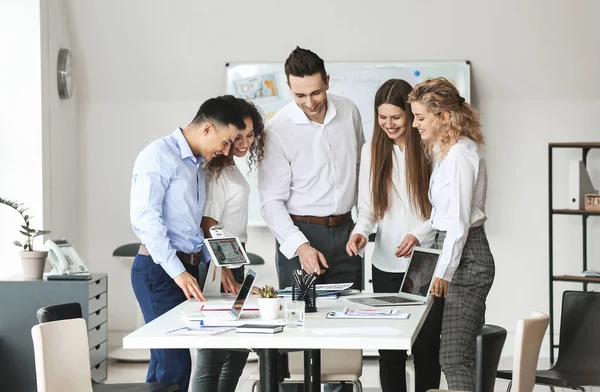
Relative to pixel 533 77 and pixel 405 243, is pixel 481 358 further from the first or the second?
pixel 533 77

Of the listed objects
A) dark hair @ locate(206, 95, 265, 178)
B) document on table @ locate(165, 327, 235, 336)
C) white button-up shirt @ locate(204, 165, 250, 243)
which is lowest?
document on table @ locate(165, 327, 235, 336)

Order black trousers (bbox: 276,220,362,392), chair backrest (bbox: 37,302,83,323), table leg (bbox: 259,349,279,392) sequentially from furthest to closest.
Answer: black trousers (bbox: 276,220,362,392) → chair backrest (bbox: 37,302,83,323) → table leg (bbox: 259,349,279,392)

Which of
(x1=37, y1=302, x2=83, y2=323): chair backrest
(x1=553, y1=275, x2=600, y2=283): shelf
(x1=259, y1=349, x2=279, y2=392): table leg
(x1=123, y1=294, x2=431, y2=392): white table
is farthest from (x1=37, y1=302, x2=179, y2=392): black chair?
(x1=553, y1=275, x2=600, y2=283): shelf

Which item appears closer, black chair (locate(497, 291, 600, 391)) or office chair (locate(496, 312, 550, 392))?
office chair (locate(496, 312, 550, 392))

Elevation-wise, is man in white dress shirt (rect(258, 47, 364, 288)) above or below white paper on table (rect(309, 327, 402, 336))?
above

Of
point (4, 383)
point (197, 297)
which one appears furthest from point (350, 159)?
point (4, 383)

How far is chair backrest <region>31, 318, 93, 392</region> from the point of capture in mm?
2611

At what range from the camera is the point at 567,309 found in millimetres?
3785

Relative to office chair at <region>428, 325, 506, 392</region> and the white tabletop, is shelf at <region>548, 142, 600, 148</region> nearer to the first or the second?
office chair at <region>428, 325, 506, 392</region>

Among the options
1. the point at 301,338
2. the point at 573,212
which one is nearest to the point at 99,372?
the point at 301,338

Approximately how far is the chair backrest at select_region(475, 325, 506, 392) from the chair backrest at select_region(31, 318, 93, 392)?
128cm

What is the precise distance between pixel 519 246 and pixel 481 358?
12.9 ft

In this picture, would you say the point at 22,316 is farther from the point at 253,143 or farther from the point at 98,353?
the point at 253,143

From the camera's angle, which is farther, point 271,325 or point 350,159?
point 350,159
